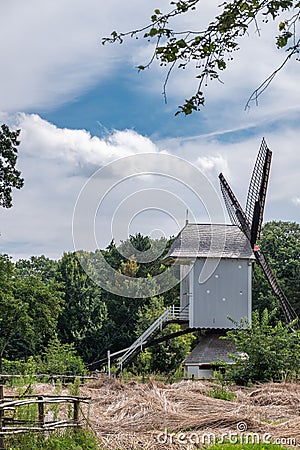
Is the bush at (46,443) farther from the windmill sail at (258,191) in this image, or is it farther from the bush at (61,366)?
the windmill sail at (258,191)

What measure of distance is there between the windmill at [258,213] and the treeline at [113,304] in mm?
3975

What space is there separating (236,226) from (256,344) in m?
12.8

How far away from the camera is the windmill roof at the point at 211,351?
26.3 metres

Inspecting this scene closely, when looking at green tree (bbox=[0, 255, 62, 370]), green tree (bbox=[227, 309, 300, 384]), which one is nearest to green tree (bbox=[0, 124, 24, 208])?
green tree (bbox=[0, 255, 62, 370])

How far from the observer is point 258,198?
1193 inches

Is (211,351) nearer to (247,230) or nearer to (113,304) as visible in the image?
(247,230)

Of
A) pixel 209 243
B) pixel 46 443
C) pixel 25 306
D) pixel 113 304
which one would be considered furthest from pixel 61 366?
pixel 113 304

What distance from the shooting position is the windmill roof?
1036 inches

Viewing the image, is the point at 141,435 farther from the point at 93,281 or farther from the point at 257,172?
the point at 93,281

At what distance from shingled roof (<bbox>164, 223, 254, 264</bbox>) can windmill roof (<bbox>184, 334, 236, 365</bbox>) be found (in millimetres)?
3210

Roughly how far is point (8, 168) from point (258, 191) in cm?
1089

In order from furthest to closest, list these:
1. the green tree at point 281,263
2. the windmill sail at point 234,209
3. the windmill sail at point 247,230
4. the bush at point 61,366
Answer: the green tree at point 281,263, the windmill sail at point 234,209, the windmill sail at point 247,230, the bush at point 61,366

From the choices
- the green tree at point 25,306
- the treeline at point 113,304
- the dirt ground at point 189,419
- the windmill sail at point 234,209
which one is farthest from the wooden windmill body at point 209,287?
the dirt ground at point 189,419

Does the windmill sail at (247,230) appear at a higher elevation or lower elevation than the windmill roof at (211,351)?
higher
